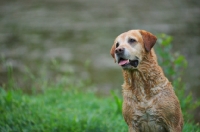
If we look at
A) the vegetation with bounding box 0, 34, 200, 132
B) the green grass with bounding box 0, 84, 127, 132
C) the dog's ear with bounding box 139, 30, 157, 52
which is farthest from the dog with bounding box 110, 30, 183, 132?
the green grass with bounding box 0, 84, 127, 132

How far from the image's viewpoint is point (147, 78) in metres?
4.36

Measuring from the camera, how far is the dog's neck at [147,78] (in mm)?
4332

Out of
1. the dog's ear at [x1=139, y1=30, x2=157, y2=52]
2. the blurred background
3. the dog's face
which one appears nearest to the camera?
the dog's face

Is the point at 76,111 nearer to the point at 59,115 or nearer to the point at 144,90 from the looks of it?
the point at 59,115

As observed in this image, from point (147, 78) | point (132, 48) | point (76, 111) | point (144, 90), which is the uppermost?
point (132, 48)

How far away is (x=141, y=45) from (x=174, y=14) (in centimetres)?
1039

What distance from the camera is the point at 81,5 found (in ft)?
57.6

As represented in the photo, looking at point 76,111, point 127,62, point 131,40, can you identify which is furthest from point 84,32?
point 127,62

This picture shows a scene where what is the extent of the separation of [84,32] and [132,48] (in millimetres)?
9349

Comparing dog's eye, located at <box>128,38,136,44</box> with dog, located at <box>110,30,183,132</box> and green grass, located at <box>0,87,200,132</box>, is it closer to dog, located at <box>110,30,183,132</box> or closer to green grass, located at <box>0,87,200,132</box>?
dog, located at <box>110,30,183,132</box>

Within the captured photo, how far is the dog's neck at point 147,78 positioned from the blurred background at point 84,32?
12.4ft

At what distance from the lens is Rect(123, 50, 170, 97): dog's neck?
4.33 m

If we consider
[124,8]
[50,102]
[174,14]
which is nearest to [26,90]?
[50,102]

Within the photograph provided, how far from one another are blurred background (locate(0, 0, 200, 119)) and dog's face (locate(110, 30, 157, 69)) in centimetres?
391
